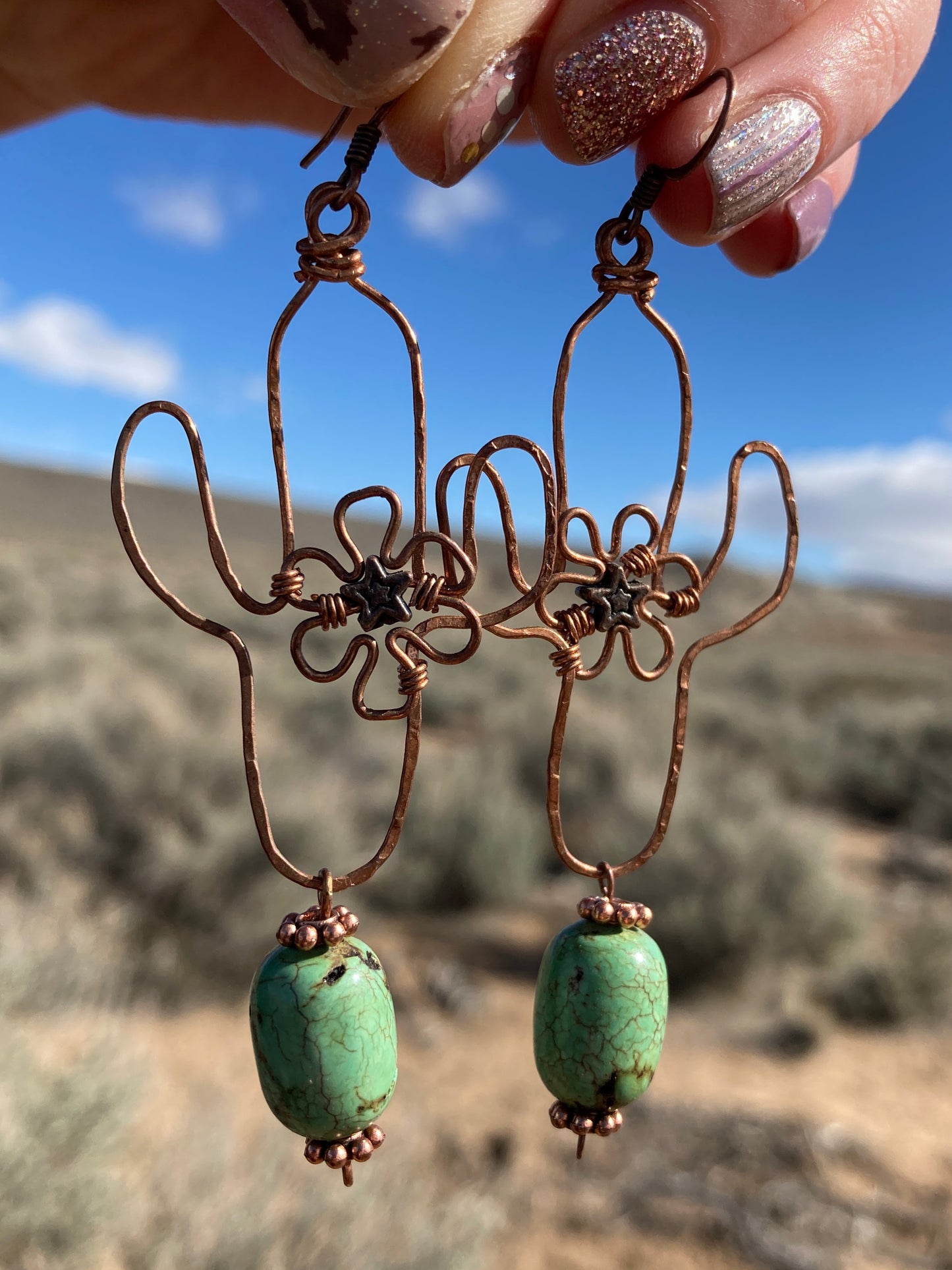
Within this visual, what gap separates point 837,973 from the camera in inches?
205

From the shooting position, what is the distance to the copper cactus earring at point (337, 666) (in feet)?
4.19

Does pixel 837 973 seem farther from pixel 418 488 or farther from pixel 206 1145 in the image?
pixel 418 488

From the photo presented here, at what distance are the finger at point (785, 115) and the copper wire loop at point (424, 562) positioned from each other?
50 mm

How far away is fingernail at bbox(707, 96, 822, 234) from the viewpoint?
137 centimetres

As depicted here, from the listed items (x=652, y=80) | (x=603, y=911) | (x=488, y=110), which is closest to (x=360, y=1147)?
(x=603, y=911)

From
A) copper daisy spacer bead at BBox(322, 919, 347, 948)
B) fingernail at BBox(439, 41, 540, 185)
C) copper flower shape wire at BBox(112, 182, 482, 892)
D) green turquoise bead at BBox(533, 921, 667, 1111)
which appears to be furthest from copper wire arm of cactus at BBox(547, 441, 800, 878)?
fingernail at BBox(439, 41, 540, 185)

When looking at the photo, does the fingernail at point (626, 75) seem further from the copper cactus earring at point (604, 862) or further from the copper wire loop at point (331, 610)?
the copper wire loop at point (331, 610)

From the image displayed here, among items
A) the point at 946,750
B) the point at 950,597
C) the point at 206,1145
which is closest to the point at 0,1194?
the point at 206,1145

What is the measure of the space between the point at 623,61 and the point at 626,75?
18mm

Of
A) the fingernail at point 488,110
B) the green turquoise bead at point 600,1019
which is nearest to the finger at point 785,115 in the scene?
the fingernail at point 488,110

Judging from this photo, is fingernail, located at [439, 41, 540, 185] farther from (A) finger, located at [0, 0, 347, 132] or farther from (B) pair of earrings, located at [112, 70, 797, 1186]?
(A) finger, located at [0, 0, 347, 132]

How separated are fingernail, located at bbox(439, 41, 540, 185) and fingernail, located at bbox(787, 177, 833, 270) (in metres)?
0.49

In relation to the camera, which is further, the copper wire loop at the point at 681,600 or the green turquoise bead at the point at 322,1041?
the copper wire loop at the point at 681,600

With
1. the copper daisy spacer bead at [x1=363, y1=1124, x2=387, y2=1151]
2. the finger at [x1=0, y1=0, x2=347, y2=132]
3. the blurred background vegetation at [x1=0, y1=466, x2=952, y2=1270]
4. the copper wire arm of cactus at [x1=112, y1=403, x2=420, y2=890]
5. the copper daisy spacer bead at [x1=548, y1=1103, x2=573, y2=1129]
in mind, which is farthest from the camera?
the blurred background vegetation at [x1=0, y1=466, x2=952, y2=1270]
